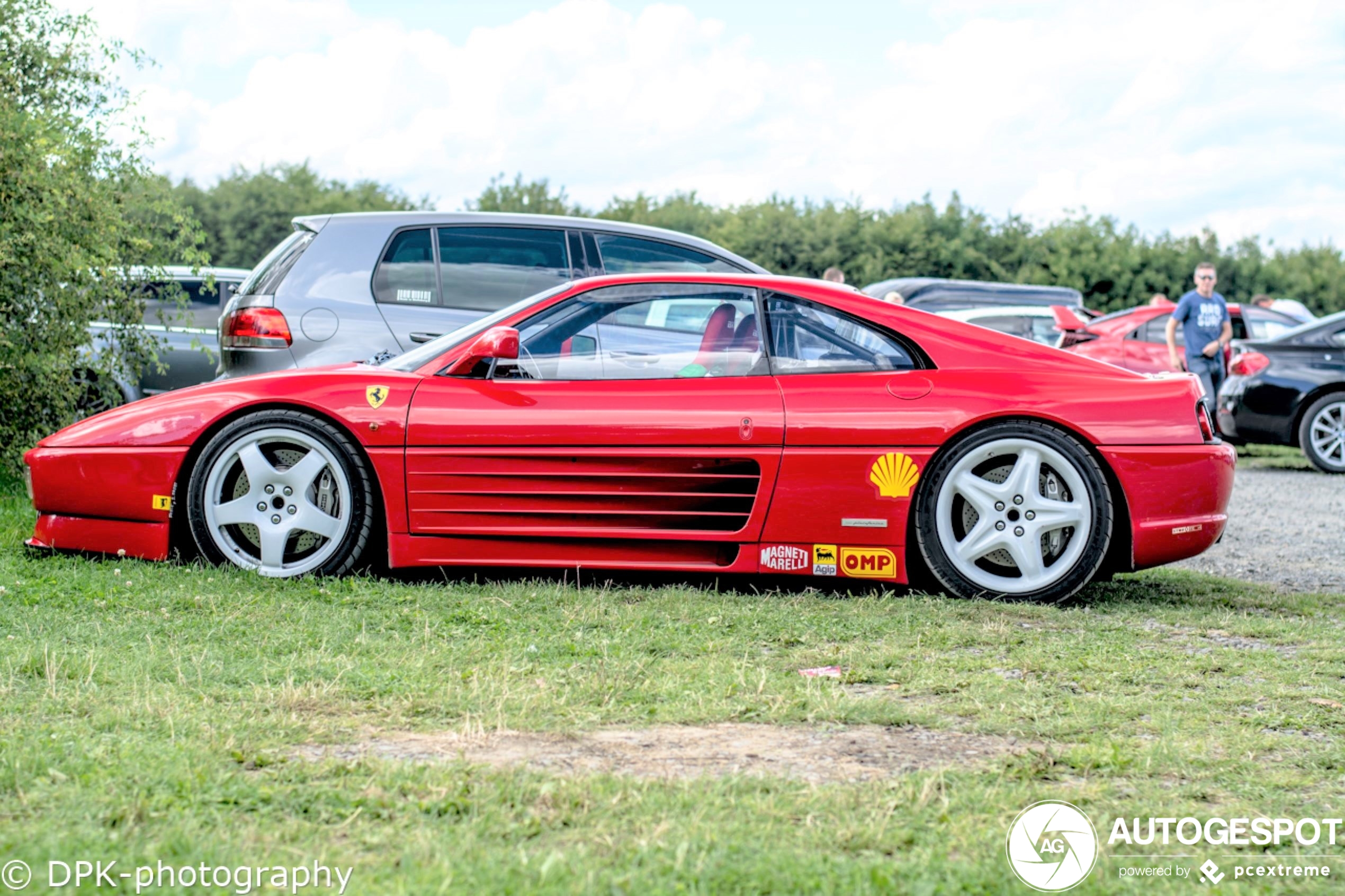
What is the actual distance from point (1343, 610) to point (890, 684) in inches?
95.4

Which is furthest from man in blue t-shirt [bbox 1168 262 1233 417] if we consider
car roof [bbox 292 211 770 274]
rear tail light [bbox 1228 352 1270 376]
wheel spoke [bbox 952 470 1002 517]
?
wheel spoke [bbox 952 470 1002 517]

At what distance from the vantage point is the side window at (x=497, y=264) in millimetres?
7633

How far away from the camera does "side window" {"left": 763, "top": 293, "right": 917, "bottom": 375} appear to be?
17.5 ft

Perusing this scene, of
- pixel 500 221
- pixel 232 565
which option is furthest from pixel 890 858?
pixel 500 221

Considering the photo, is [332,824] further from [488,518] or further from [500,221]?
[500,221]

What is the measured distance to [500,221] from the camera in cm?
791

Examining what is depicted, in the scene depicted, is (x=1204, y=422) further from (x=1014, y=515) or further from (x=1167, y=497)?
(x=1014, y=515)

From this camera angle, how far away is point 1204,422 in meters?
5.30

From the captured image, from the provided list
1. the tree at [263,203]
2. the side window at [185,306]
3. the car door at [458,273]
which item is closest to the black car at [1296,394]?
the car door at [458,273]

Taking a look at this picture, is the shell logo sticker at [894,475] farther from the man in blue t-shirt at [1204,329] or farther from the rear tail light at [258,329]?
the man in blue t-shirt at [1204,329]

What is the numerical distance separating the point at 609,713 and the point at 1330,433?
10.2 m

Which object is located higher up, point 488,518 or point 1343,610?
point 488,518

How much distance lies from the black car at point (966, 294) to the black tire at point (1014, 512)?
14.2m

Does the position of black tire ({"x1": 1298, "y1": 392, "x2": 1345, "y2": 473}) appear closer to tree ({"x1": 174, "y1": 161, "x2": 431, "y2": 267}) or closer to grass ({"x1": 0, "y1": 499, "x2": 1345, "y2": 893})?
grass ({"x1": 0, "y1": 499, "x2": 1345, "y2": 893})
